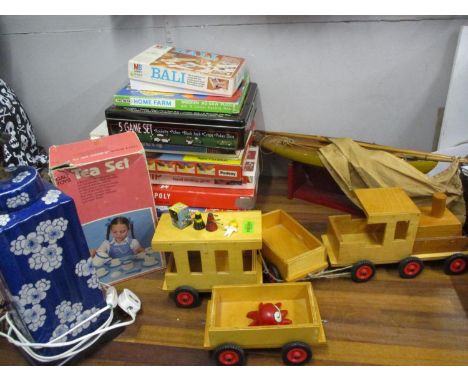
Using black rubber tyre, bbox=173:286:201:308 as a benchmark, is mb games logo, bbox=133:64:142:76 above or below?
above

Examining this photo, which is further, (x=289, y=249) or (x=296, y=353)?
(x=289, y=249)

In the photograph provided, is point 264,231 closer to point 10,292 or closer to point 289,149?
point 289,149

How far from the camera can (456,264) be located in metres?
0.98

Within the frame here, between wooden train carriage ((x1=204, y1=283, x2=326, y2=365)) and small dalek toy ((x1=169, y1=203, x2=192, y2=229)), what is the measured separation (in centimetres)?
16

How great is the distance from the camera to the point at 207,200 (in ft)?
3.52

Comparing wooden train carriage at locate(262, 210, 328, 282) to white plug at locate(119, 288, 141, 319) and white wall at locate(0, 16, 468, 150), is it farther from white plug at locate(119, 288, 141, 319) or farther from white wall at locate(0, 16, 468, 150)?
Result: white wall at locate(0, 16, 468, 150)

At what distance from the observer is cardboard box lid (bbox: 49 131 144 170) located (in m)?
0.84

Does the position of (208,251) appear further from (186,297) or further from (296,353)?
(296,353)

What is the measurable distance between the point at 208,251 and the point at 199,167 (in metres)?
0.28

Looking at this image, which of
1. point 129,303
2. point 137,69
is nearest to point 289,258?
point 129,303

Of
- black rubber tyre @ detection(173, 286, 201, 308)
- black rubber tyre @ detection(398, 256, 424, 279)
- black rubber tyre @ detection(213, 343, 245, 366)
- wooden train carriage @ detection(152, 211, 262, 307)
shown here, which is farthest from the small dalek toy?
black rubber tyre @ detection(398, 256, 424, 279)

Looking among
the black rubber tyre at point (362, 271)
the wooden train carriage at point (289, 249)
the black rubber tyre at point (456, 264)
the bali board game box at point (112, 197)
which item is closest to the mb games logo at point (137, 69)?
the bali board game box at point (112, 197)

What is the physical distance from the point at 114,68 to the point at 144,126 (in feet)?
1.35

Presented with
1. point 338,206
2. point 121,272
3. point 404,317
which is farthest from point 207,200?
point 404,317
